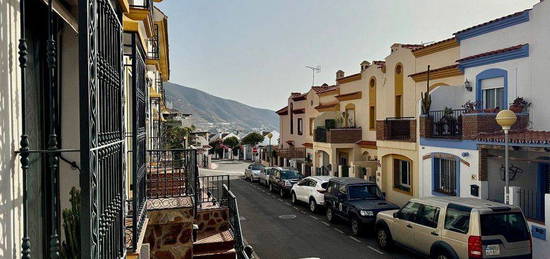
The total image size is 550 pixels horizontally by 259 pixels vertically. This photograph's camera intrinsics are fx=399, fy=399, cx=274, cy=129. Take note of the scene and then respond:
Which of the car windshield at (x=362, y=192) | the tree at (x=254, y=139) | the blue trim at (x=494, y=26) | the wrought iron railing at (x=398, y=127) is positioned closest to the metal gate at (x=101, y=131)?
the car windshield at (x=362, y=192)

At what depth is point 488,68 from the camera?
14.9 m

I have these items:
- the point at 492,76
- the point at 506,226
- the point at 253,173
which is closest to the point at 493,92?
the point at 492,76

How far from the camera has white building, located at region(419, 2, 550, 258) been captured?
1255 cm

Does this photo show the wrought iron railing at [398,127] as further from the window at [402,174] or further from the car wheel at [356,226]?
the car wheel at [356,226]

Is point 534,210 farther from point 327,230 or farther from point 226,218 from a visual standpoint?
point 226,218

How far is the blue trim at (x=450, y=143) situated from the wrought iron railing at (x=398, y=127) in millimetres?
2925

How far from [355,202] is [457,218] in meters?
5.84

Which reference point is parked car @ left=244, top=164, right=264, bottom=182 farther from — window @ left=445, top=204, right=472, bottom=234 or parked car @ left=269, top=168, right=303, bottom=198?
window @ left=445, top=204, right=472, bottom=234

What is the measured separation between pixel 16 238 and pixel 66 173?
1410mm

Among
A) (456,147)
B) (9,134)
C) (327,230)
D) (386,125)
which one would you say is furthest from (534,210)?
(9,134)

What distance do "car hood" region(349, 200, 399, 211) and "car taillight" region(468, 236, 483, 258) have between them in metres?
5.42

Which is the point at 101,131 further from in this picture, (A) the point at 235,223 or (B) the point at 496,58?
(B) the point at 496,58

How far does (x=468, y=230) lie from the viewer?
9.05 metres

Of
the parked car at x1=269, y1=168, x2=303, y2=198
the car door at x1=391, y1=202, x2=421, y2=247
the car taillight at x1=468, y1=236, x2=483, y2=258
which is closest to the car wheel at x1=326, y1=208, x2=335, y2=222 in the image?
the car door at x1=391, y1=202, x2=421, y2=247
